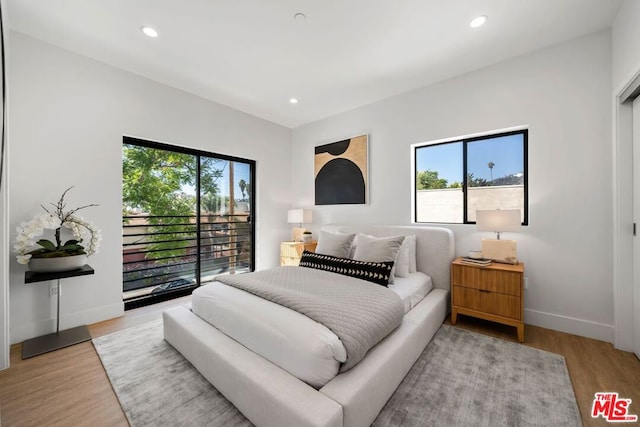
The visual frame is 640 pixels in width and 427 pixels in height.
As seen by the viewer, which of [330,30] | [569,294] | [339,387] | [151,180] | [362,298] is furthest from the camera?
[151,180]

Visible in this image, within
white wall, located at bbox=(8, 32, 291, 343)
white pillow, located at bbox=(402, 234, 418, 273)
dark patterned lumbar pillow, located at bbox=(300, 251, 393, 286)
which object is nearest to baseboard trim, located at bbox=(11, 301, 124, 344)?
white wall, located at bbox=(8, 32, 291, 343)

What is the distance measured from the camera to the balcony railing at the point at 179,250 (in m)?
3.15

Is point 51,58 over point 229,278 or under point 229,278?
over

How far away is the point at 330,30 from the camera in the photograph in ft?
7.45

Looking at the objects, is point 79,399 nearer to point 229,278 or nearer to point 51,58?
point 229,278

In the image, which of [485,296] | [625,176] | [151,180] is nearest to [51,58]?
[151,180]

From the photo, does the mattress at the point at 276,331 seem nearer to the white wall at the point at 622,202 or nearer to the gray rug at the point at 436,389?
the gray rug at the point at 436,389

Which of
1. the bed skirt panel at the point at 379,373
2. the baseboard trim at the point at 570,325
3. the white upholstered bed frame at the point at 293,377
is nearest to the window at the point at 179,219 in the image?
the white upholstered bed frame at the point at 293,377

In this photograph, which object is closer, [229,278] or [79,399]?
[79,399]

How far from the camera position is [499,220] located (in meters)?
2.46

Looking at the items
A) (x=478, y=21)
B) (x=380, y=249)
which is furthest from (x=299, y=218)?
(x=478, y=21)

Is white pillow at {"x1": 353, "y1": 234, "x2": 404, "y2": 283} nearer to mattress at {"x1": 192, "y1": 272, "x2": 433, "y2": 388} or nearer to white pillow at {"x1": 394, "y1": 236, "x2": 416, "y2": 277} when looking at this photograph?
white pillow at {"x1": 394, "y1": 236, "x2": 416, "y2": 277}

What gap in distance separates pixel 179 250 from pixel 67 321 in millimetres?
1254

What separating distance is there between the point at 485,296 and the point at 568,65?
7.52 ft
